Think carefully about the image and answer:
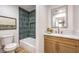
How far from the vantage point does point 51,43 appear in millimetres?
1509

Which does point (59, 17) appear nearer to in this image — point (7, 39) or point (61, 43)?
point (61, 43)

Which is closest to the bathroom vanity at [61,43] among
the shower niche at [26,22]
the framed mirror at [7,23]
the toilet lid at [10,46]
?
the shower niche at [26,22]

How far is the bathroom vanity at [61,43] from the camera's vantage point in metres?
1.29

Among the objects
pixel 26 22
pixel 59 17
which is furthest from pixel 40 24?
pixel 59 17

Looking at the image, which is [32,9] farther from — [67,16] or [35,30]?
[67,16]

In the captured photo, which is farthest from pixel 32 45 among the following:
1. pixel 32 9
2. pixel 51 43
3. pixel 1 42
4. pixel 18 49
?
pixel 32 9

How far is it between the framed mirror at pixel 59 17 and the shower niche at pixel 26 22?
13.7 inches

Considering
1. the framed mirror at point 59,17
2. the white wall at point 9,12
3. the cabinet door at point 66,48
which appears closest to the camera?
the white wall at point 9,12

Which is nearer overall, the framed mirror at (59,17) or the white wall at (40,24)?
the white wall at (40,24)

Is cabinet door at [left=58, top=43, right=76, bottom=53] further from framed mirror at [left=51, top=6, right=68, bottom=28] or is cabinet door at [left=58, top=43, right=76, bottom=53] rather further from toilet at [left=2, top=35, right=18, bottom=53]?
toilet at [left=2, top=35, right=18, bottom=53]

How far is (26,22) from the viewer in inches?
51.7

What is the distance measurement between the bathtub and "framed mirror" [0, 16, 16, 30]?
0.89 ft

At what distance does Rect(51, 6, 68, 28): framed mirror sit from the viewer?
1.45 meters

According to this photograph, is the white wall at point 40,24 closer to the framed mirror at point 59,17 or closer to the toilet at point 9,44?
the framed mirror at point 59,17
